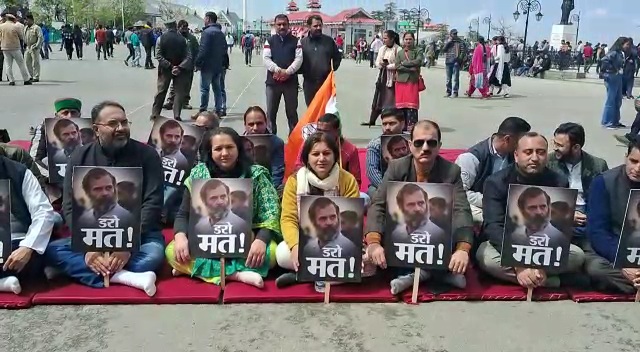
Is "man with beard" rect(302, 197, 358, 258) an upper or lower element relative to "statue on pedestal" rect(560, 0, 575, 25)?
lower

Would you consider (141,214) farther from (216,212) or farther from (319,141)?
(319,141)

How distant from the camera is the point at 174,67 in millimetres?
10383

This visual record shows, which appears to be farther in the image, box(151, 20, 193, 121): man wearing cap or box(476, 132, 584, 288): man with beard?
box(151, 20, 193, 121): man wearing cap

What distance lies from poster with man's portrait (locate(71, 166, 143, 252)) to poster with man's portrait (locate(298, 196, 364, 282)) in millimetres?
1106

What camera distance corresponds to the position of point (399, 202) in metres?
3.89

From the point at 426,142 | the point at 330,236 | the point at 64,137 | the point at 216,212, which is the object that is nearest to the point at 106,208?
the point at 216,212

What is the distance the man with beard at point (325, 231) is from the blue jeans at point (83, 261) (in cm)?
110

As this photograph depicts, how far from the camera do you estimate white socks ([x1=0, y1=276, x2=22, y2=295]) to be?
151 inches

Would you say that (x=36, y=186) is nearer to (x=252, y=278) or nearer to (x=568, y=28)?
(x=252, y=278)

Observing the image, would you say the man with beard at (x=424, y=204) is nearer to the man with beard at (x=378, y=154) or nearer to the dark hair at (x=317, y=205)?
the dark hair at (x=317, y=205)

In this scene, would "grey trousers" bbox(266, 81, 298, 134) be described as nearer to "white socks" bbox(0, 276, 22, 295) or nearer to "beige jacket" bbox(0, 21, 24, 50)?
"white socks" bbox(0, 276, 22, 295)

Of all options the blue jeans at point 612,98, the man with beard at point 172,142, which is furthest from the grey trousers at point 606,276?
the blue jeans at point 612,98

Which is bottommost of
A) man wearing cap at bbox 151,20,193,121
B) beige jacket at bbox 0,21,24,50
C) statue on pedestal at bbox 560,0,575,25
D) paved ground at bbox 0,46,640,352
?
paved ground at bbox 0,46,640,352

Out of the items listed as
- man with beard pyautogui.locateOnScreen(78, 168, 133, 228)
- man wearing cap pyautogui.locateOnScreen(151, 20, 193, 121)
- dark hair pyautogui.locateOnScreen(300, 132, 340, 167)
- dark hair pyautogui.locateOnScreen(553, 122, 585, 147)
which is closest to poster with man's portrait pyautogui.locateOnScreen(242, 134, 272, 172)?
dark hair pyautogui.locateOnScreen(300, 132, 340, 167)
